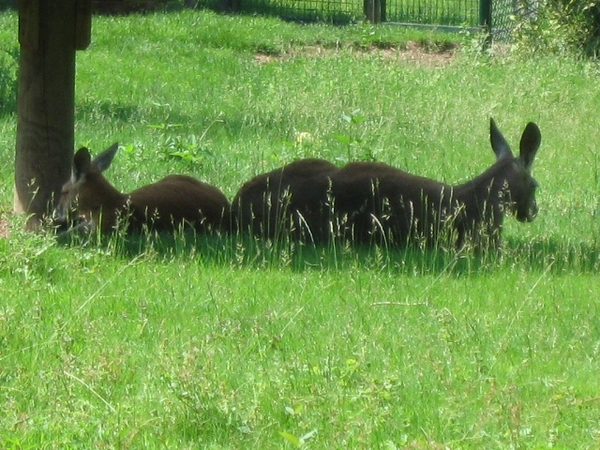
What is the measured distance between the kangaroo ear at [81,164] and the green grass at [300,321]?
2.08 feet

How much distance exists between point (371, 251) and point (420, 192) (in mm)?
564

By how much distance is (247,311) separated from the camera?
6191mm

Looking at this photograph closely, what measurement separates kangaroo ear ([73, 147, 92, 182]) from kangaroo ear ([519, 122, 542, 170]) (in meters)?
2.88

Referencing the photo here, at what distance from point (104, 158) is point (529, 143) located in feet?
9.41

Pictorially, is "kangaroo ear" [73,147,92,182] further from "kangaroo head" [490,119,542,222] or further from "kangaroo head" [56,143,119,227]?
"kangaroo head" [490,119,542,222]

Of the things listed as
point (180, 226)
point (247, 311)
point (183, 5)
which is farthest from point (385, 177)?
point (183, 5)

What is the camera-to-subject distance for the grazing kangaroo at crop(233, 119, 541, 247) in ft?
25.6

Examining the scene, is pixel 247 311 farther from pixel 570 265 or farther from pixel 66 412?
pixel 570 265

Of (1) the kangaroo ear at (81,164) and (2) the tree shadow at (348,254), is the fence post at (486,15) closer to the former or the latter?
(2) the tree shadow at (348,254)

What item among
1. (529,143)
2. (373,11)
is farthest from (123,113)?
(373,11)

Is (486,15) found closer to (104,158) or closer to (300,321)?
(104,158)

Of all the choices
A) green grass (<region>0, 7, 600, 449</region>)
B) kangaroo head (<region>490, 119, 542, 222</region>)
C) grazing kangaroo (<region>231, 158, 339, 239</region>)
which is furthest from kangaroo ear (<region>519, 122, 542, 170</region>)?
grazing kangaroo (<region>231, 158, 339, 239</region>)

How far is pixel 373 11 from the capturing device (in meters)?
22.3

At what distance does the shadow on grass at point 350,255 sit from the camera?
23.4ft
